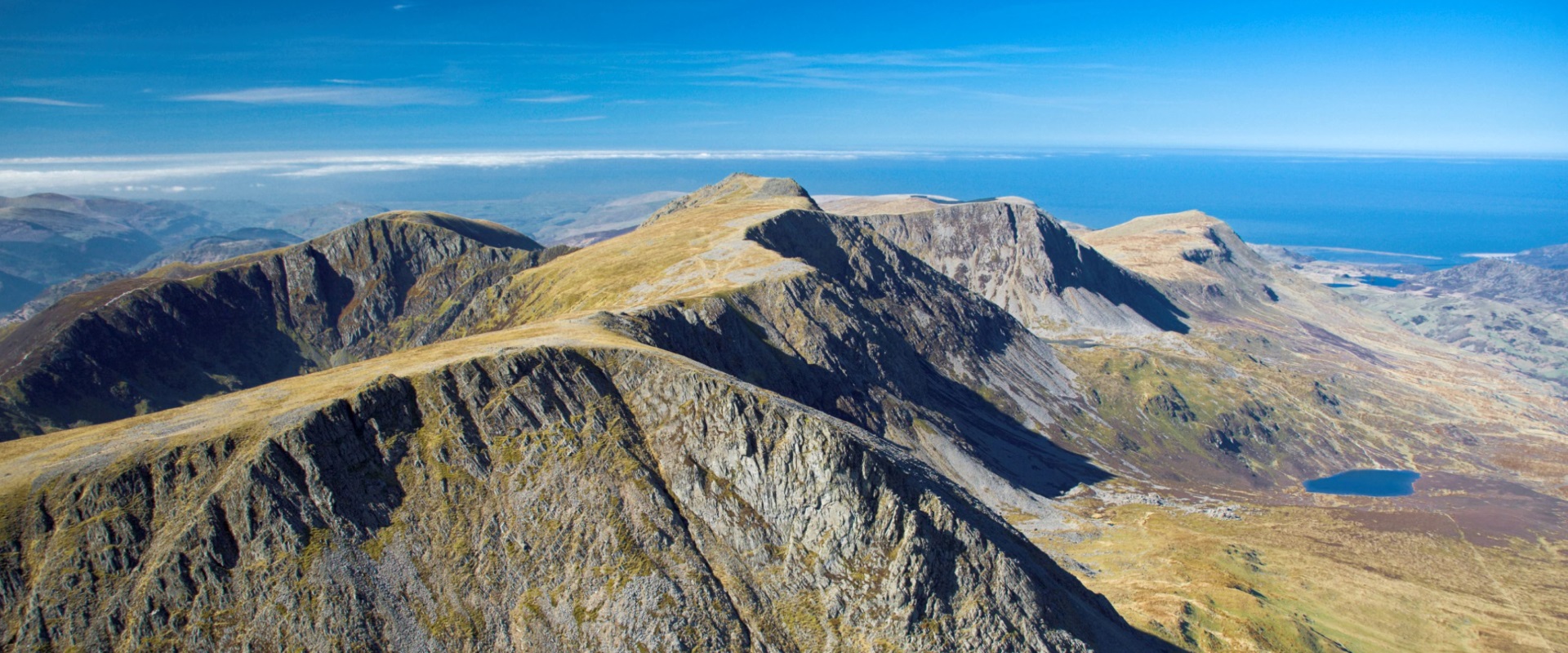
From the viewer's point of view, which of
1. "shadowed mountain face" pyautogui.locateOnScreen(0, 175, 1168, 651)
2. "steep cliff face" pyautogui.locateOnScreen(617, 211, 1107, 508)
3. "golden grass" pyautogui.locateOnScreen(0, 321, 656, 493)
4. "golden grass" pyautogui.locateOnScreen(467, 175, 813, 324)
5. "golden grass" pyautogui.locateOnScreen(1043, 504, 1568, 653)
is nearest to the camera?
"shadowed mountain face" pyautogui.locateOnScreen(0, 175, 1168, 651)

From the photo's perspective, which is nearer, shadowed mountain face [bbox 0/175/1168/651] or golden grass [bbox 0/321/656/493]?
shadowed mountain face [bbox 0/175/1168/651]

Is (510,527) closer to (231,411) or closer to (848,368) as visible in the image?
(231,411)

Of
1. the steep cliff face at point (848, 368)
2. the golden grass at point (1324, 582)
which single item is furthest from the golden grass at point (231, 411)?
the golden grass at point (1324, 582)

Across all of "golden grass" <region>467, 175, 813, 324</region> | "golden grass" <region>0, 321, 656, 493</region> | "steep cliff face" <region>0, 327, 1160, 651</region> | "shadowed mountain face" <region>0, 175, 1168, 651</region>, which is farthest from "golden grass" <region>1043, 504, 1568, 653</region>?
"golden grass" <region>0, 321, 656, 493</region>

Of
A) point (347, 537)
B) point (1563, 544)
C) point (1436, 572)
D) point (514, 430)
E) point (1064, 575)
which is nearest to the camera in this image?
point (347, 537)

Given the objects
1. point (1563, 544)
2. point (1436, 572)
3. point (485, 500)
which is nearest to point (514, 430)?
point (485, 500)

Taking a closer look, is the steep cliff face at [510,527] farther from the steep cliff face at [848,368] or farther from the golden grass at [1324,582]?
the golden grass at [1324,582]

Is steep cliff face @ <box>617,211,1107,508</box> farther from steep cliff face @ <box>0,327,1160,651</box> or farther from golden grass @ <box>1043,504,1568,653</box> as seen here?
steep cliff face @ <box>0,327,1160,651</box>

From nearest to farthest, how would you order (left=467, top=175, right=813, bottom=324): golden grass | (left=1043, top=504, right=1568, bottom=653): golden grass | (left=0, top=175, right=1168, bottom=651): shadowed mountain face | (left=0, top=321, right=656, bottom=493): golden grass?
1. (left=0, top=175, right=1168, bottom=651): shadowed mountain face
2. (left=0, top=321, right=656, bottom=493): golden grass
3. (left=1043, top=504, right=1568, bottom=653): golden grass
4. (left=467, top=175, right=813, bottom=324): golden grass

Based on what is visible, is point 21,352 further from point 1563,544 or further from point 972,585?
point 1563,544
